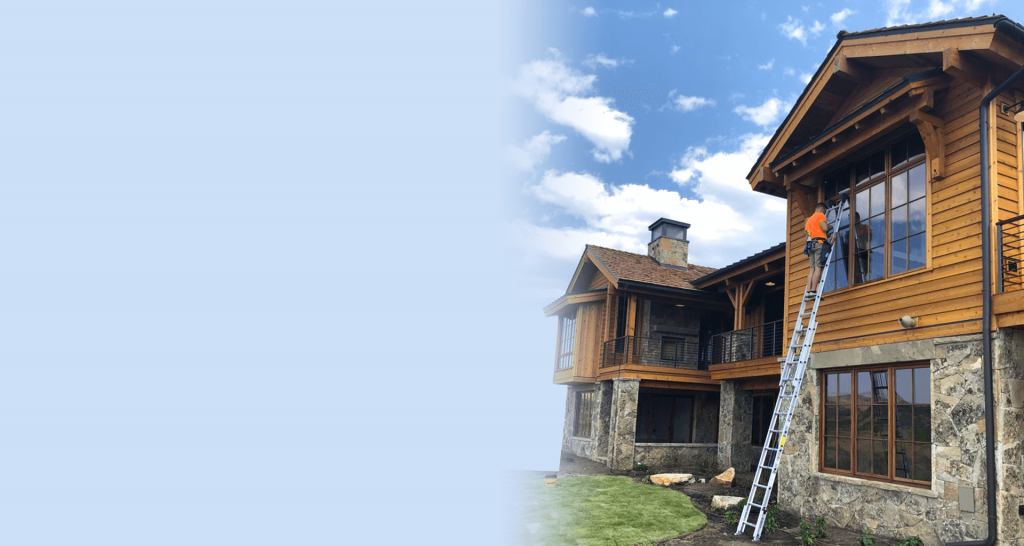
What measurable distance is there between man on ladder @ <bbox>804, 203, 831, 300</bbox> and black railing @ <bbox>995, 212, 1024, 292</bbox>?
2.64 m

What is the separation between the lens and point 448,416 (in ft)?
29.8

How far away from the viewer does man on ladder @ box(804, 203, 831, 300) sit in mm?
9602

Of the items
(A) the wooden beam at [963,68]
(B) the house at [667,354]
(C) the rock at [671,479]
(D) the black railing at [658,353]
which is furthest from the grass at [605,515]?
Result: (A) the wooden beam at [963,68]

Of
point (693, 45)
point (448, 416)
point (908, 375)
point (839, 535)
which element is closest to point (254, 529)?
point (448, 416)

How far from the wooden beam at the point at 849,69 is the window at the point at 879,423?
473cm

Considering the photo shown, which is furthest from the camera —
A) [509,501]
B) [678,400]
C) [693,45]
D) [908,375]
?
[693,45]

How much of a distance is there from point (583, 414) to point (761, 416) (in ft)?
24.8

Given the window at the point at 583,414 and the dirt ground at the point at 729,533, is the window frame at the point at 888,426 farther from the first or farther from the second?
the window at the point at 583,414

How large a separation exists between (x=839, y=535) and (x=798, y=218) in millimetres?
5432

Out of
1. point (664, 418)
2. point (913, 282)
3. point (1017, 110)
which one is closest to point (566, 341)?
point (664, 418)

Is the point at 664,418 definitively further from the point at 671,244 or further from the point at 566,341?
the point at 671,244

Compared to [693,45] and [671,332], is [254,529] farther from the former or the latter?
[693,45]

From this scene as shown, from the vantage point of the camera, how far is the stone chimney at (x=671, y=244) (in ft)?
74.6

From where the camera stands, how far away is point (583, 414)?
2269 cm
